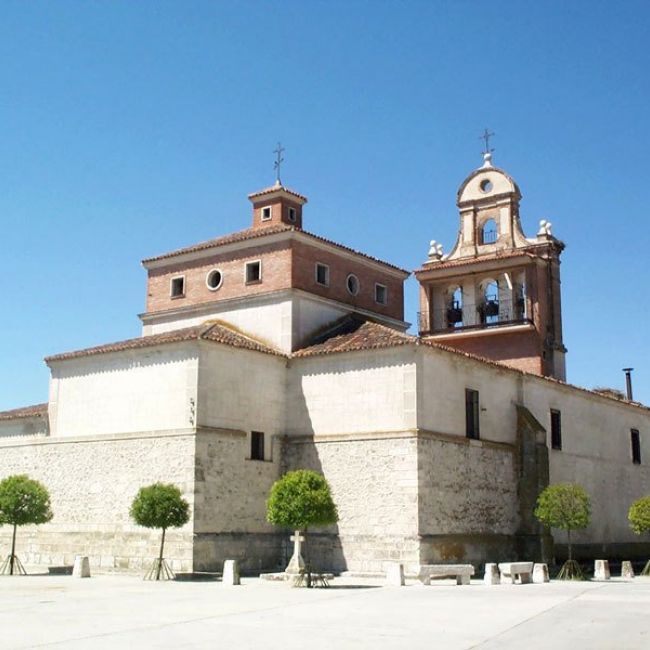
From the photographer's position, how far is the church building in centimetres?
2673

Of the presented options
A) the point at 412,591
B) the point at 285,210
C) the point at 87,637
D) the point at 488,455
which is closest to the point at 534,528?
the point at 488,455

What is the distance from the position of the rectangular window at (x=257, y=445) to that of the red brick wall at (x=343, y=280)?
5759 mm

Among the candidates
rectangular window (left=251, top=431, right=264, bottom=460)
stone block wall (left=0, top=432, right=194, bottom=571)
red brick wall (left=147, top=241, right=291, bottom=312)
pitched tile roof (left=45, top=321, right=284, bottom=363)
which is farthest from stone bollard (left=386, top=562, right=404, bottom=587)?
red brick wall (left=147, top=241, right=291, bottom=312)

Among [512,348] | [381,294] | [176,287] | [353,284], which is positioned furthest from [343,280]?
[512,348]

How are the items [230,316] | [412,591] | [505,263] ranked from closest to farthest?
[412,591] → [230,316] → [505,263]

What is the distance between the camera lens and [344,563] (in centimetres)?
2731

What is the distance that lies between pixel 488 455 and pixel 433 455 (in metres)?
3.84

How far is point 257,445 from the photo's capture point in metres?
28.8

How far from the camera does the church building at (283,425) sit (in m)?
26.7

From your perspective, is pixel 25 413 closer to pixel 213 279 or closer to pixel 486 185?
pixel 213 279

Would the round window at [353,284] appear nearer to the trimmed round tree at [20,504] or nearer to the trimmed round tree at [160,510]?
the trimmed round tree at [160,510]

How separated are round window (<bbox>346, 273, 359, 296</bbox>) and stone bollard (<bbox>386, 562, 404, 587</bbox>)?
13.3 m

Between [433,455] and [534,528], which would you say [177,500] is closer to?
[433,455]

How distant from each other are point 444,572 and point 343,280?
530 inches
